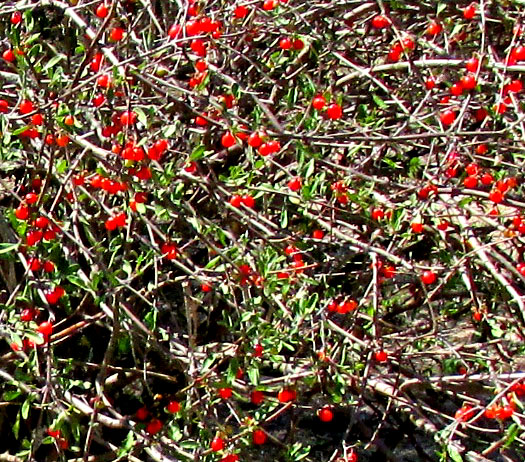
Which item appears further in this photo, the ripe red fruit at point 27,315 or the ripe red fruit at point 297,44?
the ripe red fruit at point 297,44

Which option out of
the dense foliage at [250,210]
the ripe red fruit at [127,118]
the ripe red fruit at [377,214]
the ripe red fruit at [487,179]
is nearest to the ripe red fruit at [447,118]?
the dense foliage at [250,210]

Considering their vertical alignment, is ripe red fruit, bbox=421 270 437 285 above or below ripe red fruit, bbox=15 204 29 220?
below

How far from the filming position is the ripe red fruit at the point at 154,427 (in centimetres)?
290

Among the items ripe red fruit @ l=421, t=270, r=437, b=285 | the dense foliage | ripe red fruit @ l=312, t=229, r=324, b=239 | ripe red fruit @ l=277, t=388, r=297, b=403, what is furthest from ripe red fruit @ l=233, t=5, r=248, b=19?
ripe red fruit @ l=277, t=388, r=297, b=403

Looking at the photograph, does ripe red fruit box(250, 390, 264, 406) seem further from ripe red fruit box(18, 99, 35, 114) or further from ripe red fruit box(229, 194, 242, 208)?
ripe red fruit box(18, 99, 35, 114)

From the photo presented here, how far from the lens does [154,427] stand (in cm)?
291

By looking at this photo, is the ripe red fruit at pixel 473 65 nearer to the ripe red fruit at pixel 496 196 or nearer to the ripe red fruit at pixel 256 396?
the ripe red fruit at pixel 496 196

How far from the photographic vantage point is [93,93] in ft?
8.93

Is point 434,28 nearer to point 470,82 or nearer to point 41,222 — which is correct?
point 470,82

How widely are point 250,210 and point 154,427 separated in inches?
29.4

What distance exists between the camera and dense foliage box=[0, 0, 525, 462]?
2617 mm

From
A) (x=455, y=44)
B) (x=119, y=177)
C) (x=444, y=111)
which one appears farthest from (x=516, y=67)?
(x=119, y=177)

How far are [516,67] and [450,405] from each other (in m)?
1.74

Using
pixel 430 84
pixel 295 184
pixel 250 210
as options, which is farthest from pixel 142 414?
pixel 430 84
